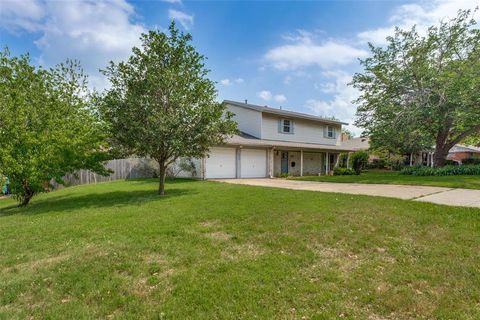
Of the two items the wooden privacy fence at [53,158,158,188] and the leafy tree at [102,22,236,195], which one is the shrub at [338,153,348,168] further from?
the leafy tree at [102,22,236,195]

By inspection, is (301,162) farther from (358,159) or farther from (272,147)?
(358,159)

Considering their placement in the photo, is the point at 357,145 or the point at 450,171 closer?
the point at 450,171

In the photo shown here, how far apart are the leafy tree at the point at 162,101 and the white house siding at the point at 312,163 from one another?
14.8m

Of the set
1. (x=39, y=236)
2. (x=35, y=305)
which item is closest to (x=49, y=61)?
(x=39, y=236)

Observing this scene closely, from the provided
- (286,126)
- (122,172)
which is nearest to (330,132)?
(286,126)

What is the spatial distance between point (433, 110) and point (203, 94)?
46.5 ft

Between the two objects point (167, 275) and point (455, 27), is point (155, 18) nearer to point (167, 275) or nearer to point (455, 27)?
point (167, 275)

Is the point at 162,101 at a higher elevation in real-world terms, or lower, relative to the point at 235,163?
higher

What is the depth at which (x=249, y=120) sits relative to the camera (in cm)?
2238

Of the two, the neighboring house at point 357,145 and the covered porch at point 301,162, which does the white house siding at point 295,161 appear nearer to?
the covered porch at point 301,162

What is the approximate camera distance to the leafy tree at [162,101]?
997 cm

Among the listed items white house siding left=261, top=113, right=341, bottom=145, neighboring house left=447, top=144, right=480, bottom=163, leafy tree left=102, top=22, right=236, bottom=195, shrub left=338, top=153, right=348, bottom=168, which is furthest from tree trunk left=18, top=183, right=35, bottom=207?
neighboring house left=447, top=144, right=480, bottom=163

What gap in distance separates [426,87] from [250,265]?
1923cm

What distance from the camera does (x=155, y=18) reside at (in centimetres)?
1147
